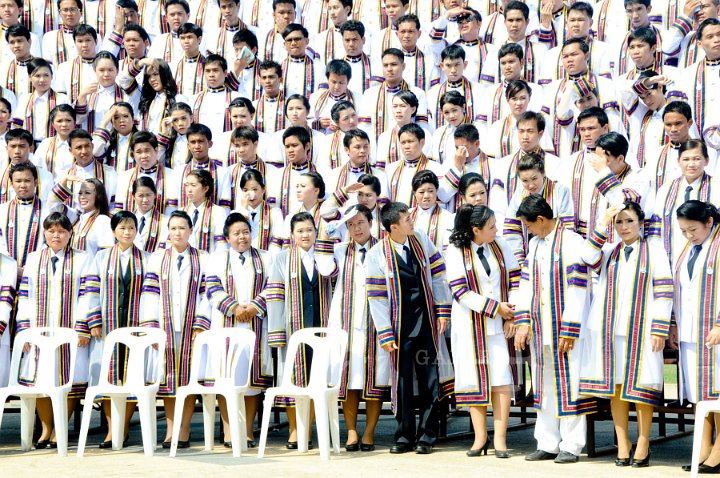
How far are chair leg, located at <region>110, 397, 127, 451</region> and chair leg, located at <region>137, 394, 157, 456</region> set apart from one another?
0.35m

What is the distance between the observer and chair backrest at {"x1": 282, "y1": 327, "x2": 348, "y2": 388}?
7047mm

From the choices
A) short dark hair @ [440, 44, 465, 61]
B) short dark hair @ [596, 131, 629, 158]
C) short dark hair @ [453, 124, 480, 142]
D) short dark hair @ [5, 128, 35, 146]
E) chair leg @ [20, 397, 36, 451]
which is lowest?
chair leg @ [20, 397, 36, 451]

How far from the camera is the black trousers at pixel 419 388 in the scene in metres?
7.15

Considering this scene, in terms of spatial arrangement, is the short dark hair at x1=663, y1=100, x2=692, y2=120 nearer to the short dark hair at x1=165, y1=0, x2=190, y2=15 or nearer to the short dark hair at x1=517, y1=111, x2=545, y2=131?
the short dark hair at x1=517, y1=111, x2=545, y2=131

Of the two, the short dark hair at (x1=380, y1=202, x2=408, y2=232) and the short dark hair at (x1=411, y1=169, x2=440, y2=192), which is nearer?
the short dark hair at (x1=380, y1=202, x2=408, y2=232)

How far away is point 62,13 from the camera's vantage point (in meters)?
11.7

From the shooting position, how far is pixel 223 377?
290 inches

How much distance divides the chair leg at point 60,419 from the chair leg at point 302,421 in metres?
1.52

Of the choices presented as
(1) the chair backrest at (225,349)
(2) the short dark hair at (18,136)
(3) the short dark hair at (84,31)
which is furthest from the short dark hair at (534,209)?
(3) the short dark hair at (84,31)

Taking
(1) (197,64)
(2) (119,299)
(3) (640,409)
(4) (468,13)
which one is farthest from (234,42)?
(3) (640,409)

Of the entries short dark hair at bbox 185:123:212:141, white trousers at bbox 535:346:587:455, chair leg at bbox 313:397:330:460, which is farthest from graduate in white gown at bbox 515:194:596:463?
short dark hair at bbox 185:123:212:141

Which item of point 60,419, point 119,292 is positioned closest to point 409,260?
point 119,292

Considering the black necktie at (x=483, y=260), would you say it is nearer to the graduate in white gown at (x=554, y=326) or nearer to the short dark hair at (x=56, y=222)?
the graduate in white gown at (x=554, y=326)

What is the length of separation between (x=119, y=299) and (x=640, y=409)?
3643 mm
